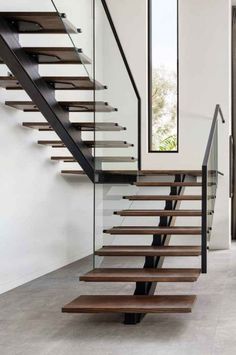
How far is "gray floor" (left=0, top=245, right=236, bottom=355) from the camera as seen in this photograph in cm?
467

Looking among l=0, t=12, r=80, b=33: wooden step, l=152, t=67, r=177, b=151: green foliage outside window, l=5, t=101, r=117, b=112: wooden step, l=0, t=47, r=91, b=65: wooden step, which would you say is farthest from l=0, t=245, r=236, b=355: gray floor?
l=152, t=67, r=177, b=151: green foliage outside window

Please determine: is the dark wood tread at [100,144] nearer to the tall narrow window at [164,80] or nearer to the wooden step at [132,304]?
the wooden step at [132,304]

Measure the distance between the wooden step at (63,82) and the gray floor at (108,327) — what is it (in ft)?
5.67

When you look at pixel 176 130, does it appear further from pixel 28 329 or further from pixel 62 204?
pixel 28 329

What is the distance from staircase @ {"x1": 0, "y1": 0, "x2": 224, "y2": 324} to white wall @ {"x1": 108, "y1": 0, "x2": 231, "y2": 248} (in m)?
2.38

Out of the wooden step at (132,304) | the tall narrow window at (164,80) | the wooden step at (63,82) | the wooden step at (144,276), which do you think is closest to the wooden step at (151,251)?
the wooden step at (144,276)

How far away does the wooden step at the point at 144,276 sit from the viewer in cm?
567

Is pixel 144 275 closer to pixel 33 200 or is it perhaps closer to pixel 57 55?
pixel 57 55

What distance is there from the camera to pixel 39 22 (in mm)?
5590

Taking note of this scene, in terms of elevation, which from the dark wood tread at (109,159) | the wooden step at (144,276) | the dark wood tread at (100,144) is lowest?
the wooden step at (144,276)

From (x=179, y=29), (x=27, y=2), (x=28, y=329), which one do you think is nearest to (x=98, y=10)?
(x=27, y=2)

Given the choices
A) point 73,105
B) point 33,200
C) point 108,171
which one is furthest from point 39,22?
point 33,200

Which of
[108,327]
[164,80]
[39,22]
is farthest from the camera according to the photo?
[164,80]

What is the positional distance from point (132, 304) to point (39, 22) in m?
2.36
